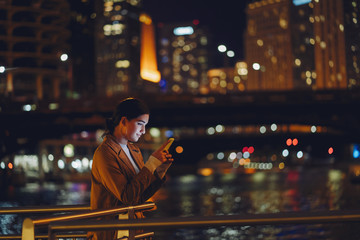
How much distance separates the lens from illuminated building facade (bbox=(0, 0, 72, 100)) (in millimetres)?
83938

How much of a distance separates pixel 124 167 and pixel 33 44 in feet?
302

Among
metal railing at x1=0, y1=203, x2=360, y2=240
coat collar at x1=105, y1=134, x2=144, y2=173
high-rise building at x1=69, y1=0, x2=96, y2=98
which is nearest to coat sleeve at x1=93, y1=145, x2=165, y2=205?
coat collar at x1=105, y1=134, x2=144, y2=173

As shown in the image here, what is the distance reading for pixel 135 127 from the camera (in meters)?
4.68

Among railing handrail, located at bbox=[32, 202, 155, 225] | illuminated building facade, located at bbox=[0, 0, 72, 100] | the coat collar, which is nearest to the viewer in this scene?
railing handrail, located at bbox=[32, 202, 155, 225]

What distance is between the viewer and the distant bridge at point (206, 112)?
5491 centimetres

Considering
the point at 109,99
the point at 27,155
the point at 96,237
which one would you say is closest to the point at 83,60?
the point at 27,155

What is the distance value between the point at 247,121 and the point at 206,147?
110 ft

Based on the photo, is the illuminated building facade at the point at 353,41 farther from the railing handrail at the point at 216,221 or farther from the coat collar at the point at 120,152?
the railing handrail at the point at 216,221

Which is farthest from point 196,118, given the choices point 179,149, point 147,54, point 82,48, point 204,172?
point 82,48

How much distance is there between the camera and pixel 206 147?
93.0 meters

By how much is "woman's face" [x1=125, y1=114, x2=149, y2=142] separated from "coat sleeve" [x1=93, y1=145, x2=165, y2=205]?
308 millimetres

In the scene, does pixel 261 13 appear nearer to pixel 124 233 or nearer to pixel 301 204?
pixel 301 204

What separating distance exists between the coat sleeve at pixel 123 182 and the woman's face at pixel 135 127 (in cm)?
31

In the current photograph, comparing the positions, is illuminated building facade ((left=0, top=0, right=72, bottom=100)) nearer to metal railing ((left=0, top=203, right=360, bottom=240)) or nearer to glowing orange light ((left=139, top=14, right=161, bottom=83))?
glowing orange light ((left=139, top=14, right=161, bottom=83))
